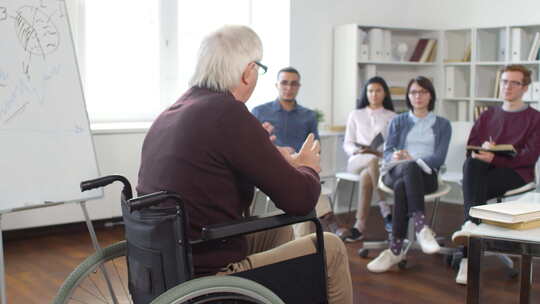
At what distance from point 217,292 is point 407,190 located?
230cm

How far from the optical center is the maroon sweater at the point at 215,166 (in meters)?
1.87

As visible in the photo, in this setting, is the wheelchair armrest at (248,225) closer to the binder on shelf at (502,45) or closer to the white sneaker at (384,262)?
the white sneaker at (384,262)

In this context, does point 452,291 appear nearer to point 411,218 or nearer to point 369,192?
point 411,218

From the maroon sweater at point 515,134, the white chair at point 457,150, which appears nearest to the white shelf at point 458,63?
the white chair at point 457,150

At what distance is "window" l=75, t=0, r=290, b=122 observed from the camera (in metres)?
5.11

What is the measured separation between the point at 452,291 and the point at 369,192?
4.04 feet

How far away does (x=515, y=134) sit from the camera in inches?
159

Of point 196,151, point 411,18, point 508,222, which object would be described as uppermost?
point 411,18

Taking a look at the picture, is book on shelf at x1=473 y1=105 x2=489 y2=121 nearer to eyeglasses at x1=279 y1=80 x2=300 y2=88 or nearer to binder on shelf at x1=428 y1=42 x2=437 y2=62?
binder on shelf at x1=428 y1=42 x2=437 y2=62

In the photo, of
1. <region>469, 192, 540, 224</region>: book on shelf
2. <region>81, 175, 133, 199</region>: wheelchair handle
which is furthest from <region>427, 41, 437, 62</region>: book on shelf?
<region>81, 175, 133, 199</region>: wheelchair handle

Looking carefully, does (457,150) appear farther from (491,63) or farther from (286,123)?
(491,63)

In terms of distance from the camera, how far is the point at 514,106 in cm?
408

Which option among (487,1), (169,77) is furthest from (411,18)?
(169,77)

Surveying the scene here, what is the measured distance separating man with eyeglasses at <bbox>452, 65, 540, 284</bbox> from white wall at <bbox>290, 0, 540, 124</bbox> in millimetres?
1773
